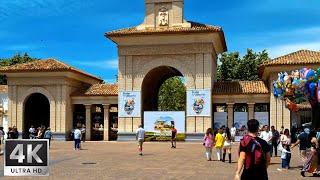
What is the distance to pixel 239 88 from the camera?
44.9 m

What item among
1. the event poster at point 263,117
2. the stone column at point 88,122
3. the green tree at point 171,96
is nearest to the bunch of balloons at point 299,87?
the event poster at point 263,117

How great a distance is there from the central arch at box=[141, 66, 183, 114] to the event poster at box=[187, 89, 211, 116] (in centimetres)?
289

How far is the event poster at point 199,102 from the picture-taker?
4350cm

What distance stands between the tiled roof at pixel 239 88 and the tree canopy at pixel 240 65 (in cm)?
2604

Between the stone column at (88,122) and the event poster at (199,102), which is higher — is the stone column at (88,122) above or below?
below

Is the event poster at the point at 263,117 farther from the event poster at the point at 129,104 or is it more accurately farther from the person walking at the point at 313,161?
the person walking at the point at 313,161

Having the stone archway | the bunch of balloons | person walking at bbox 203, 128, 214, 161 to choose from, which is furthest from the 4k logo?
the stone archway

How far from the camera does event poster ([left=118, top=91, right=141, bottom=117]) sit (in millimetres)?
45156

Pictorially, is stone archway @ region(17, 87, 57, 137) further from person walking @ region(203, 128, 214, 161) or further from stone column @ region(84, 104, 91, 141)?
Answer: person walking @ region(203, 128, 214, 161)

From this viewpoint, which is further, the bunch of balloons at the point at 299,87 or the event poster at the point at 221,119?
the event poster at the point at 221,119

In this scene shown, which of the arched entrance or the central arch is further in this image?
the arched entrance

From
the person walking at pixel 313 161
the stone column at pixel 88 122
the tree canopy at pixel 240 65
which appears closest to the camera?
the person walking at pixel 313 161

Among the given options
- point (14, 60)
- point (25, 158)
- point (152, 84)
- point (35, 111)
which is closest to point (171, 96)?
point (14, 60)

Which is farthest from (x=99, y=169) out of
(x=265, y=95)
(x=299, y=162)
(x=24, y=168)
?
(x=265, y=95)
